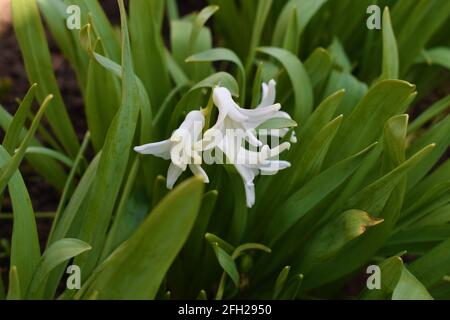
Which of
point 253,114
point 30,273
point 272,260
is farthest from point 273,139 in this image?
point 30,273

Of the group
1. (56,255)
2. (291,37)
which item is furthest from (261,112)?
(291,37)

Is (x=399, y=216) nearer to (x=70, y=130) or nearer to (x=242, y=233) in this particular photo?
(x=242, y=233)

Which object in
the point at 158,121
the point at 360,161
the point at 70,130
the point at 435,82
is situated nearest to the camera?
the point at 360,161

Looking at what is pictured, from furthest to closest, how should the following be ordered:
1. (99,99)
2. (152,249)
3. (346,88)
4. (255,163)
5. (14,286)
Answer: (346,88) → (99,99) → (255,163) → (14,286) → (152,249)

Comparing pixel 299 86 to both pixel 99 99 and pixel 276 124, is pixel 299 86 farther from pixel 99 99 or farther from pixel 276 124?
pixel 99 99


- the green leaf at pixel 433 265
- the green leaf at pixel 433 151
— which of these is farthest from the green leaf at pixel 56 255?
the green leaf at pixel 433 151

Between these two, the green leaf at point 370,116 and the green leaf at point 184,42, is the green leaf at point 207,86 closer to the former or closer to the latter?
the green leaf at point 370,116
